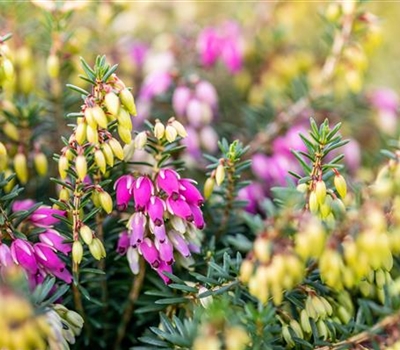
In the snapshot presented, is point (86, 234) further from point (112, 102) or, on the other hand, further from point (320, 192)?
point (320, 192)

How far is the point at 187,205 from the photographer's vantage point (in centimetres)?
162

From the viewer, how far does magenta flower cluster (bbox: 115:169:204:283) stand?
1.59 meters

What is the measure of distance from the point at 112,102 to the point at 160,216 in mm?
322

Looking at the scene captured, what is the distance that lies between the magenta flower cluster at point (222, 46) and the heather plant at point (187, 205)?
0.4 inches

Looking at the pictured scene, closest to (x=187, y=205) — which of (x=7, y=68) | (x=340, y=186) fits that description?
(x=340, y=186)

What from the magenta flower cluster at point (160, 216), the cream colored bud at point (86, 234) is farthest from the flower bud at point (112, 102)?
the cream colored bud at point (86, 234)

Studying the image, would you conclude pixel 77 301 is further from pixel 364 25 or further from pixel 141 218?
pixel 364 25

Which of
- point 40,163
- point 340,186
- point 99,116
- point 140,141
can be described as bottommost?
point 340,186

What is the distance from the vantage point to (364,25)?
263cm

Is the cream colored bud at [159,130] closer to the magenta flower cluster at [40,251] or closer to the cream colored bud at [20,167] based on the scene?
the magenta flower cluster at [40,251]

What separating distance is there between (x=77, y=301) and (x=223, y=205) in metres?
0.55

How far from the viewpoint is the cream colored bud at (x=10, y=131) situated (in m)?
2.07

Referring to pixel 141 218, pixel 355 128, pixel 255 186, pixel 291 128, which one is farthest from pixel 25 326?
pixel 355 128

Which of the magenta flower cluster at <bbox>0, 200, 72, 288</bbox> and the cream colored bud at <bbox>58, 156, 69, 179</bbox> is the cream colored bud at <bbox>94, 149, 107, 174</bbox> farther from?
the magenta flower cluster at <bbox>0, 200, 72, 288</bbox>
